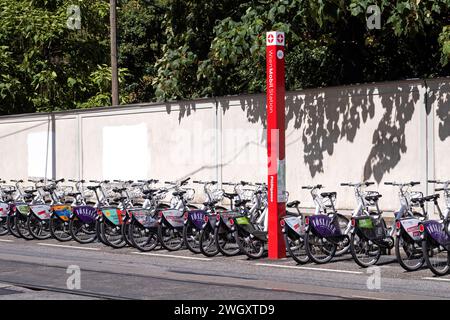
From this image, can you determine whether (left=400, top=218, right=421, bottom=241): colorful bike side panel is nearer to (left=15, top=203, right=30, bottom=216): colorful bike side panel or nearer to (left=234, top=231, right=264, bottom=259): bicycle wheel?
(left=234, top=231, right=264, bottom=259): bicycle wheel

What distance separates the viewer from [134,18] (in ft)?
119

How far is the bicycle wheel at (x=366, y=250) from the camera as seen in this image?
12766 mm

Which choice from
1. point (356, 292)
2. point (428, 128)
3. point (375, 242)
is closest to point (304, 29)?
point (428, 128)

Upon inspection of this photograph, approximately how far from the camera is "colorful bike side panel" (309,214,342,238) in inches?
509

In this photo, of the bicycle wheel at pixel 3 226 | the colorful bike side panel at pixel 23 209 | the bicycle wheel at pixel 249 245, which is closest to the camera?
the bicycle wheel at pixel 249 245

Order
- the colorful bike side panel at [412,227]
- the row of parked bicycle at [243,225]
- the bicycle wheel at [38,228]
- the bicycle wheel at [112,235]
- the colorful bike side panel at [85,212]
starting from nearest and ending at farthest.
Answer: the colorful bike side panel at [412,227], the row of parked bicycle at [243,225], the bicycle wheel at [112,235], the colorful bike side panel at [85,212], the bicycle wheel at [38,228]

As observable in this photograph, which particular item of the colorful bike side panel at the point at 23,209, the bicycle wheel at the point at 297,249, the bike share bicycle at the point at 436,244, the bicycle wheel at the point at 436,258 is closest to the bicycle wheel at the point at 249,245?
the bicycle wheel at the point at 297,249

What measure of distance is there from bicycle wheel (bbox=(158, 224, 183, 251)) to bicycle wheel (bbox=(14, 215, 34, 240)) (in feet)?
11.6

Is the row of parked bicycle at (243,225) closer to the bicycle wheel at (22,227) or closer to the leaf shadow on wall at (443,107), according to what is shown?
the bicycle wheel at (22,227)

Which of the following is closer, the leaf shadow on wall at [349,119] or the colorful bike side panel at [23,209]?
the leaf shadow on wall at [349,119]

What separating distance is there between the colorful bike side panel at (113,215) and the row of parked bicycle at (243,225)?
2 cm

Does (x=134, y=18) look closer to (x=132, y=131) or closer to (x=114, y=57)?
(x=114, y=57)

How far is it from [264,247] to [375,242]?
212cm

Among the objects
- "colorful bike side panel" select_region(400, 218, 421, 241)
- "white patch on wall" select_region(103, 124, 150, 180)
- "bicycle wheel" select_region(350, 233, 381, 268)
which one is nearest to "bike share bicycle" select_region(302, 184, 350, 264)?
"bicycle wheel" select_region(350, 233, 381, 268)
